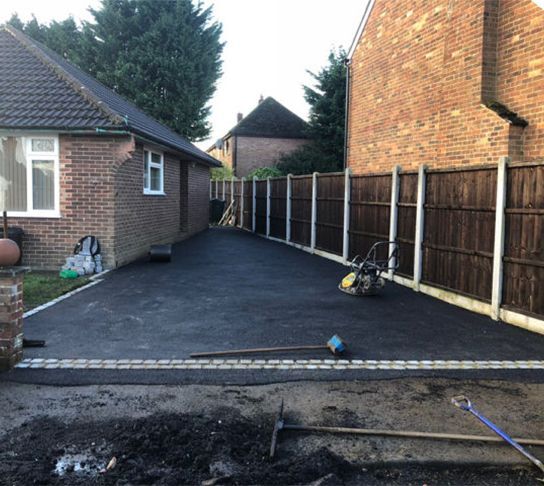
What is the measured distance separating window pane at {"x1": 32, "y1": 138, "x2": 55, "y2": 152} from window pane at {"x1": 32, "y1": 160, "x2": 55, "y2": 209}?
0.32m

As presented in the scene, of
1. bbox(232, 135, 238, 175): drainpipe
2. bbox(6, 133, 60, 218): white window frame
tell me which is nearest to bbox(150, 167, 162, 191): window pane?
bbox(6, 133, 60, 218): white window frame

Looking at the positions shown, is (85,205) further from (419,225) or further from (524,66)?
(524,66)

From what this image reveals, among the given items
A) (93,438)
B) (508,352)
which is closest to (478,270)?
(508,352)

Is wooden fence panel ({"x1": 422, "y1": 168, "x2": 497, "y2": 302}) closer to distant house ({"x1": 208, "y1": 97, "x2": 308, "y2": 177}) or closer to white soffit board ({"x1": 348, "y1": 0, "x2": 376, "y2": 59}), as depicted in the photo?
white soffit board ({"x1": 348, "y1": 0, "x2": 376, "y2": 59})

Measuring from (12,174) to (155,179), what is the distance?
463 cm

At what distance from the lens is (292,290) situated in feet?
32.6

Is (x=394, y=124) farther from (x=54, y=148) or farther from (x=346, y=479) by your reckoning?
(x=346, y=479)

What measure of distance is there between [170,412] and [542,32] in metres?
8.60

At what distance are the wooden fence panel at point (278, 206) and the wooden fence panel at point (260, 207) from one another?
1168mm

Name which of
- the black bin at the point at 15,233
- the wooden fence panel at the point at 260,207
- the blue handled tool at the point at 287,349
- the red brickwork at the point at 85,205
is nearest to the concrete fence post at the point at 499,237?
the blue handled tool at the point at 287,349

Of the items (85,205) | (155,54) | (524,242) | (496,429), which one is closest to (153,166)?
(85,205)

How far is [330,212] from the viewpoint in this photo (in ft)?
47.0

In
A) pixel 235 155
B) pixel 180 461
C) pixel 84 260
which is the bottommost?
pixel 180 461

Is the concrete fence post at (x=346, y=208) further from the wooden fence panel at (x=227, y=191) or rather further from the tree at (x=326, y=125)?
the tree at (x=326, y=125)
